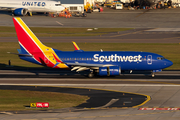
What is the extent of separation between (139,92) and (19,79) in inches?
822

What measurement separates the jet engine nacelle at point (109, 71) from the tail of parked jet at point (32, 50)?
7.09 metres

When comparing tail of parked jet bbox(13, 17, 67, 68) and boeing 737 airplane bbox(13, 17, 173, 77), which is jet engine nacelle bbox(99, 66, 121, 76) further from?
tail of parked jet bbox(13, 17, 67, 68)

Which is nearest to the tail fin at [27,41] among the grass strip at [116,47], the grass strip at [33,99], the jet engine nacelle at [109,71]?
the jet engine nacelle at [109,71]

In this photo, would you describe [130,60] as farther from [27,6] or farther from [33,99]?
[27,6]

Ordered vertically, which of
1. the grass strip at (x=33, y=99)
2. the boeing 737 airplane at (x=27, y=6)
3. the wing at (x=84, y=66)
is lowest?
the grass strip at (x=33, y=99)

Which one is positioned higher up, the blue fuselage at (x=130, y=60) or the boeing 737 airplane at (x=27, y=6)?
the boeing 737 airplane at (x=27, y=6)

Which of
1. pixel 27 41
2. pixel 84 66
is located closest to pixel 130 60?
pixel 84 66

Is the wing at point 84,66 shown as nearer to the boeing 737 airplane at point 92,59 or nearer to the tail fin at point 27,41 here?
the boeing 737 airplane at point 92,59

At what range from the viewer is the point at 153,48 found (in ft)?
259

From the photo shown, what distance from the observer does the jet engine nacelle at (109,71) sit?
4950cm

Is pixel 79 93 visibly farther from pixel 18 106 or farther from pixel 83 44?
pixel 83 44

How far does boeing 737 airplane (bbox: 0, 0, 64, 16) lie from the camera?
140625 mm

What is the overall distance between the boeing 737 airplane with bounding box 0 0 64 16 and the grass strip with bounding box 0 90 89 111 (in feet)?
337

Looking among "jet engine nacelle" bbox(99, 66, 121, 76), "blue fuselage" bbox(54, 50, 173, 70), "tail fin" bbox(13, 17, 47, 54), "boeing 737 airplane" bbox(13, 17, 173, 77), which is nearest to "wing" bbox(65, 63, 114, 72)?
"boeing 737 airplane" bbox(13, 17, 173, 77)
